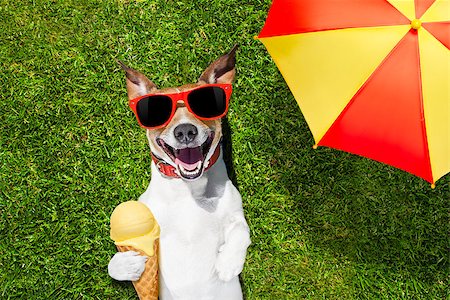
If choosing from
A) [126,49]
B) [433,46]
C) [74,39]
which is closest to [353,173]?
[433,46]

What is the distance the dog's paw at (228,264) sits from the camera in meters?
3.80

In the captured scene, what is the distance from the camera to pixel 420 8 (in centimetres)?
337

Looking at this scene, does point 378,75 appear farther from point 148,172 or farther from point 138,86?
point 148,172

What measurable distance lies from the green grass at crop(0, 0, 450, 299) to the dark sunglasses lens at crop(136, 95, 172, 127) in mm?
1008

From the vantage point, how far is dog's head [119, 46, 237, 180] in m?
3.58

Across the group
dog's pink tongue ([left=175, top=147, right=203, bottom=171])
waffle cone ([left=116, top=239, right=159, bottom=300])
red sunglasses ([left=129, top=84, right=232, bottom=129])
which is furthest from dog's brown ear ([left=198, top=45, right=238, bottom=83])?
waffle cone ([left=116, top=239, right=159, bottom=300])

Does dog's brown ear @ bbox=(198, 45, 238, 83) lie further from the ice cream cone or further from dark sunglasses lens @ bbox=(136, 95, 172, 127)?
the ice cream cone

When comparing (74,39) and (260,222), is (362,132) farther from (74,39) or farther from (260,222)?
(74,39)

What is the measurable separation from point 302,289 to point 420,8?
2238 mm

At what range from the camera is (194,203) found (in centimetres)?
388

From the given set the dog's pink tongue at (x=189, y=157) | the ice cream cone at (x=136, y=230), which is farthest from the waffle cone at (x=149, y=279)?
the dog's pink tongue at (x=189, y=157)

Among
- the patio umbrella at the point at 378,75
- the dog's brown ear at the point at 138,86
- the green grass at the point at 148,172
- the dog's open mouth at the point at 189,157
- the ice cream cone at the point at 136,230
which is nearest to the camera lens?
the patio umbrella at the point at 378,75

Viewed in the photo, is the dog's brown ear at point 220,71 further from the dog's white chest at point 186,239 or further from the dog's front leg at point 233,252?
the dog's front leg at point 233,252

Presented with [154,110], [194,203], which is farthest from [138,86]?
[194,203]
